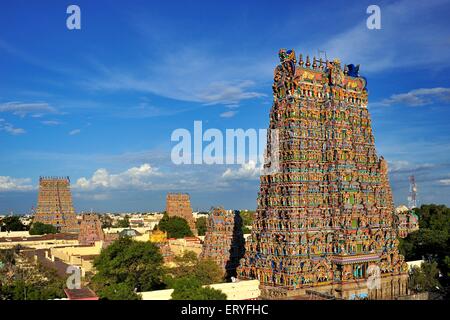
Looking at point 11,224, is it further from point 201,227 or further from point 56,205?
point 201,227

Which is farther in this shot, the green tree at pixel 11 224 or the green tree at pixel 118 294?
the green tree at pixel 11 224

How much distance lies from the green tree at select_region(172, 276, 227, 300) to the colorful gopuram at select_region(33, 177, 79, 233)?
234 ft

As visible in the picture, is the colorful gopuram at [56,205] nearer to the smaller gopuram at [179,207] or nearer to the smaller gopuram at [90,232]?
the smaller gopuram at [179,207]

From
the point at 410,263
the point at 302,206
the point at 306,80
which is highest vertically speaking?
the point at 306,80

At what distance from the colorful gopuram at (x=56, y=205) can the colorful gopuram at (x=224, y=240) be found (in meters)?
53.3

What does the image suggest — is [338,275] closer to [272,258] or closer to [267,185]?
[272,258]

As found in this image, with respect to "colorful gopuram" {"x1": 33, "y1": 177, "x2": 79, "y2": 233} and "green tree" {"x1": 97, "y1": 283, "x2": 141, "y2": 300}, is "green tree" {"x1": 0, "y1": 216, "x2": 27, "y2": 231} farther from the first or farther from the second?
"green tree" {"x1": 97, "y1": 283, "x2": 141, "y2": 300}

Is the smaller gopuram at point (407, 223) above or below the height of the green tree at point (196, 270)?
above

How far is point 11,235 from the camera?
297 ft

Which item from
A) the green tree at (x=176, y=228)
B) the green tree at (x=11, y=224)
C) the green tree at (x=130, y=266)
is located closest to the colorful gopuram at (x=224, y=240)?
the green tree at (x=130, y=266)

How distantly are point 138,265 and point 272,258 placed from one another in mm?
11302

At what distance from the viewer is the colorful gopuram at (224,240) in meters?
53.4
